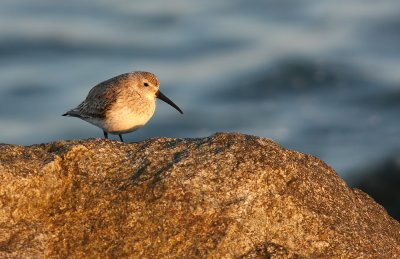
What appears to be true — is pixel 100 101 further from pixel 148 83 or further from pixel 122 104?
pixel 148 83

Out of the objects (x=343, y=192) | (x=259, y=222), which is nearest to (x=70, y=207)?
(x=259, y=222)

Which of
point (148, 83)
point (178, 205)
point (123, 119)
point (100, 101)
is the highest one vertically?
point (148, 83)

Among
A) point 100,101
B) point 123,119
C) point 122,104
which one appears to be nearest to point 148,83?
point 122,104

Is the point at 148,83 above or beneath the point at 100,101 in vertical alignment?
above

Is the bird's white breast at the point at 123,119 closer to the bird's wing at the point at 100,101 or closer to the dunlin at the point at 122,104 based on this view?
the dunlin at the point at 122,104

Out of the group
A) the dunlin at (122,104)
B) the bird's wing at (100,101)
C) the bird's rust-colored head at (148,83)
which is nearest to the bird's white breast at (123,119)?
the dunlin at (122,104)

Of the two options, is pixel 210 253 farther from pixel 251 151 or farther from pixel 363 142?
pixel 363 142

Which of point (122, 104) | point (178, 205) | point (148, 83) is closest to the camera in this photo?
point (178, 205)

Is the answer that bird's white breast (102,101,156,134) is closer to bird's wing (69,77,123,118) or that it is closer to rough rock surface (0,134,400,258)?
bird's wing (69,77,123,118)
